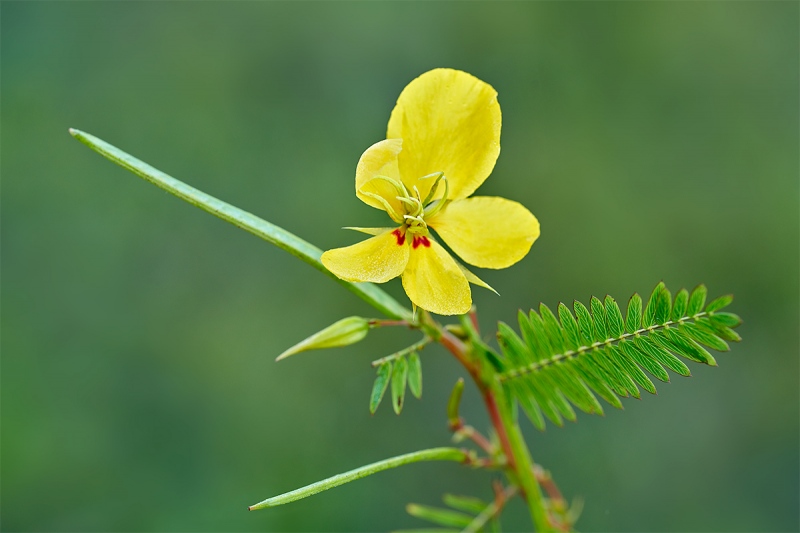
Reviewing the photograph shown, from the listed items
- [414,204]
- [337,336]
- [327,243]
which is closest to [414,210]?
[414,204]

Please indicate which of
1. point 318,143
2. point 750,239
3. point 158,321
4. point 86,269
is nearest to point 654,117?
point 750,239

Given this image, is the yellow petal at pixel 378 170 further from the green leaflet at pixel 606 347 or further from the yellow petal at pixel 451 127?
the green leaflet at pixel 606 347

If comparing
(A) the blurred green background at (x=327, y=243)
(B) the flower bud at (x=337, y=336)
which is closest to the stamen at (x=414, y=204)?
(B) the flower bud at (x=337, y=336)

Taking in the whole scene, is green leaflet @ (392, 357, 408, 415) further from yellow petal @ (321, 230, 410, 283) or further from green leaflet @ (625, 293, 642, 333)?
green leaflet @ (625, 293, 642, 333)

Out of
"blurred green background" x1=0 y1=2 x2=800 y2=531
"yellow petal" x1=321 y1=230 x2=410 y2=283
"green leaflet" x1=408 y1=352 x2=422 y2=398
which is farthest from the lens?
"blurred green background" x1=0 y1=2 x2=800 y2=531

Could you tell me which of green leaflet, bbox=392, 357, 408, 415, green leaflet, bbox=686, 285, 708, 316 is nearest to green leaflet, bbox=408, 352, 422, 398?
green leaflet, bbox=392, 357, 408, 415

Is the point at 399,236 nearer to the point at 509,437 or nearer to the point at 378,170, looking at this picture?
the point at 378,170

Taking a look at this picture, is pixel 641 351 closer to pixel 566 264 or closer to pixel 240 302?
pixel 566 264

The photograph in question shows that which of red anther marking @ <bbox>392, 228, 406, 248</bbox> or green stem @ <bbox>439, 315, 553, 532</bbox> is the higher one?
red anther marking @ <bbox>392, 228, 406, 248</bbox>
